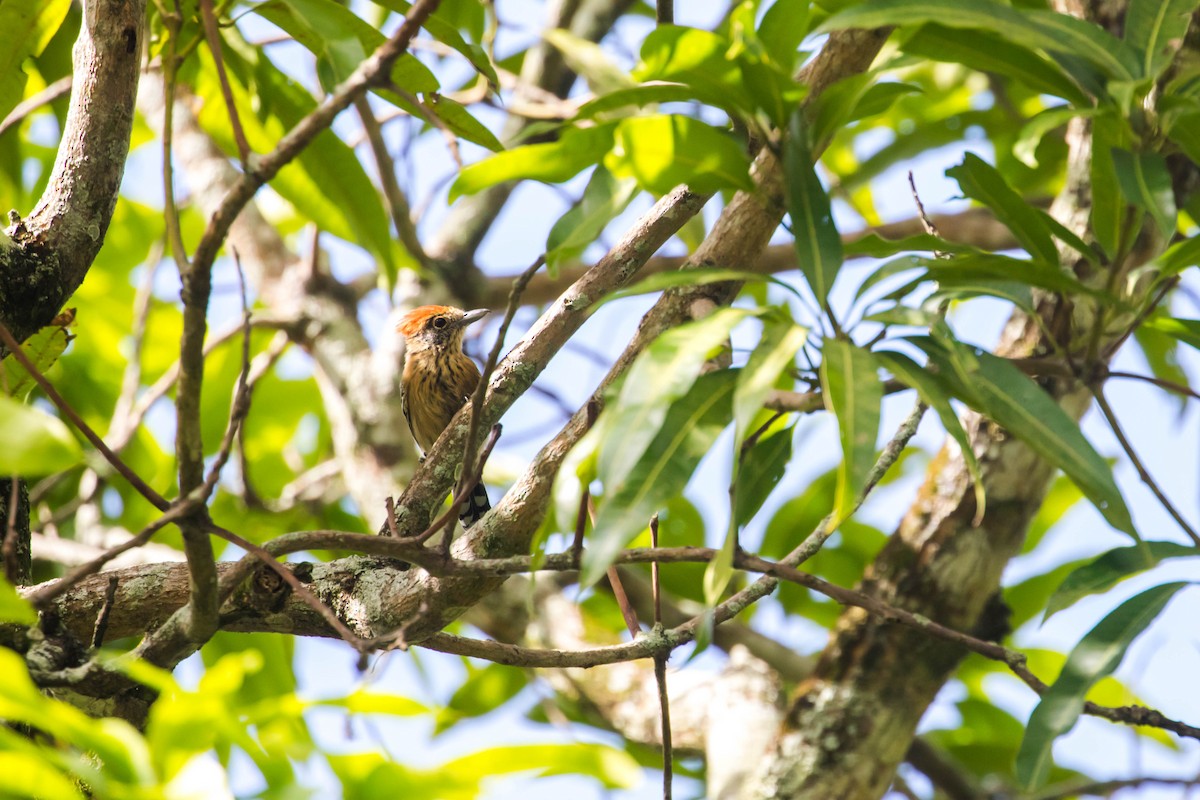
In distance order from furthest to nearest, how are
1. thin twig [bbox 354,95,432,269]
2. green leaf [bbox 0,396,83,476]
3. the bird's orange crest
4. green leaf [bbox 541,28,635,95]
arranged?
1. the bird's orange crest
2. thin twig [bbox 354,95,432,269]
3. green leaf [bbox 541,28,635,95]
4. green leaf [bbox 0,396,83,476]

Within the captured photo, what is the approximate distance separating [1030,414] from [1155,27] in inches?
40.6

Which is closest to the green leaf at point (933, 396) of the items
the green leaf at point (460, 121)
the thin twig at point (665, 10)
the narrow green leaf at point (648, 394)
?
the narrow green leaf at point (648, 394)

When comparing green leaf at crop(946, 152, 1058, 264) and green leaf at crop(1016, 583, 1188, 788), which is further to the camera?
green leaf at crop(946, 152, 1058, 264)

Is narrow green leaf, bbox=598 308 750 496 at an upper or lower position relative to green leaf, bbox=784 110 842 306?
lower

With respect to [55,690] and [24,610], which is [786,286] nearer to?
[24,610]

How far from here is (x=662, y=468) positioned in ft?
5.60

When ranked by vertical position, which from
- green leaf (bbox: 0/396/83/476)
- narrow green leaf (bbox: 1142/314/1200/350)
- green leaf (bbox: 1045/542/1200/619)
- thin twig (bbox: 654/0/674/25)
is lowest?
green leaf (bbox: 0/396/83/476)

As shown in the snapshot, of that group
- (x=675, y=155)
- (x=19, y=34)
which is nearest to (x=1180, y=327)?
(x=675, y=155)

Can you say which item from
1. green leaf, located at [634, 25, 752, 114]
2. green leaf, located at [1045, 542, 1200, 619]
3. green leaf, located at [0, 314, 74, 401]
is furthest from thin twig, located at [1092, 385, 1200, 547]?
green leaf, located at [0, 314, 74, 401]

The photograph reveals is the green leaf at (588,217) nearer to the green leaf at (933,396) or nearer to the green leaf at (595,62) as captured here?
the green leaf at (933,396)

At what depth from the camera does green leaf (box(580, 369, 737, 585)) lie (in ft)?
5.16

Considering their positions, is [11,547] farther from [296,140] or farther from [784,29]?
[784,29]

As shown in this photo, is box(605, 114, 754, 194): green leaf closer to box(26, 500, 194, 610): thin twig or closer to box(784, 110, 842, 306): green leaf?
box(784, 110, 842, 306): green leaf

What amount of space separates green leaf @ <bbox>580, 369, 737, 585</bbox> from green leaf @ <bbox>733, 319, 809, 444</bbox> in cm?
9
